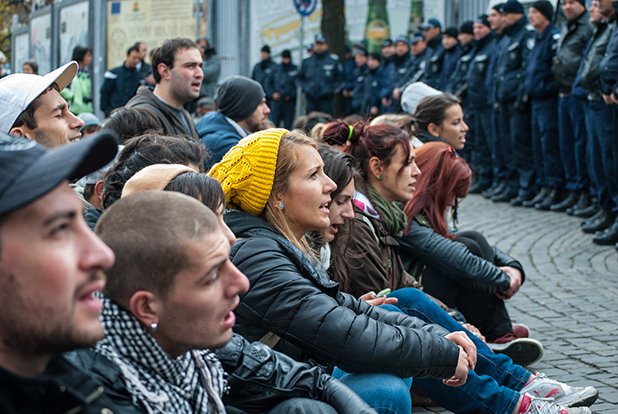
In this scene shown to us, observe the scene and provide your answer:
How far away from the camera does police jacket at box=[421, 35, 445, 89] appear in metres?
17.5

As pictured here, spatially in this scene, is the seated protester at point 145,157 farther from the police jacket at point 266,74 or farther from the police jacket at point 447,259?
the police jacket at point 266,74

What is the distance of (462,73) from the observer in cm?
1606

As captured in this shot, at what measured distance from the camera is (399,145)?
575cm

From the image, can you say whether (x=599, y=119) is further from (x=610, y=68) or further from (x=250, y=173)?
(x=250, y=173)

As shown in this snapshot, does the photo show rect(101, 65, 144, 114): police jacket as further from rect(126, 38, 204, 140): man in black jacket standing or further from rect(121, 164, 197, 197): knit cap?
rect(121, 164, 197, 197): knit cap

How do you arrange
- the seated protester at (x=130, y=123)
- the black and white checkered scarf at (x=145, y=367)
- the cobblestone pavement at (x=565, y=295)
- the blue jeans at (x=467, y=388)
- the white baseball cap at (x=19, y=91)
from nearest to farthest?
the black and white checkered scarf at (x=145, y=367)
the blue jeans at (x=467, y=388)
the white baseball cap at (x=19, y=91)
the cobblestone pavement at (x=565, y=295)
the seated protester at (x=130, y=123)

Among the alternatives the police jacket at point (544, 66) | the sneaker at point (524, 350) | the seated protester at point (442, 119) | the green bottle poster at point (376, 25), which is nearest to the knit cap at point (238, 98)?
the seated protester at point (442, 119)

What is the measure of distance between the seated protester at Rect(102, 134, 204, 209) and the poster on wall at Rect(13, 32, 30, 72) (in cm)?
2947

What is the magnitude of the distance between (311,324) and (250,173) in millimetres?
769

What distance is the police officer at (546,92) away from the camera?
12.8 meters

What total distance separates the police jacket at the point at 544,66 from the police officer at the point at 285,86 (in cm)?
1151

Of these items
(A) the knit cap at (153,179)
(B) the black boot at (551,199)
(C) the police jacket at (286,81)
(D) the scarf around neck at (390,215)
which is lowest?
(C) the police jacket at (286,81)

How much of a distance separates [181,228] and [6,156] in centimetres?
68

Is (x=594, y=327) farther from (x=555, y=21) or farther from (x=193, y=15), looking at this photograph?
(x=193, y=15)
